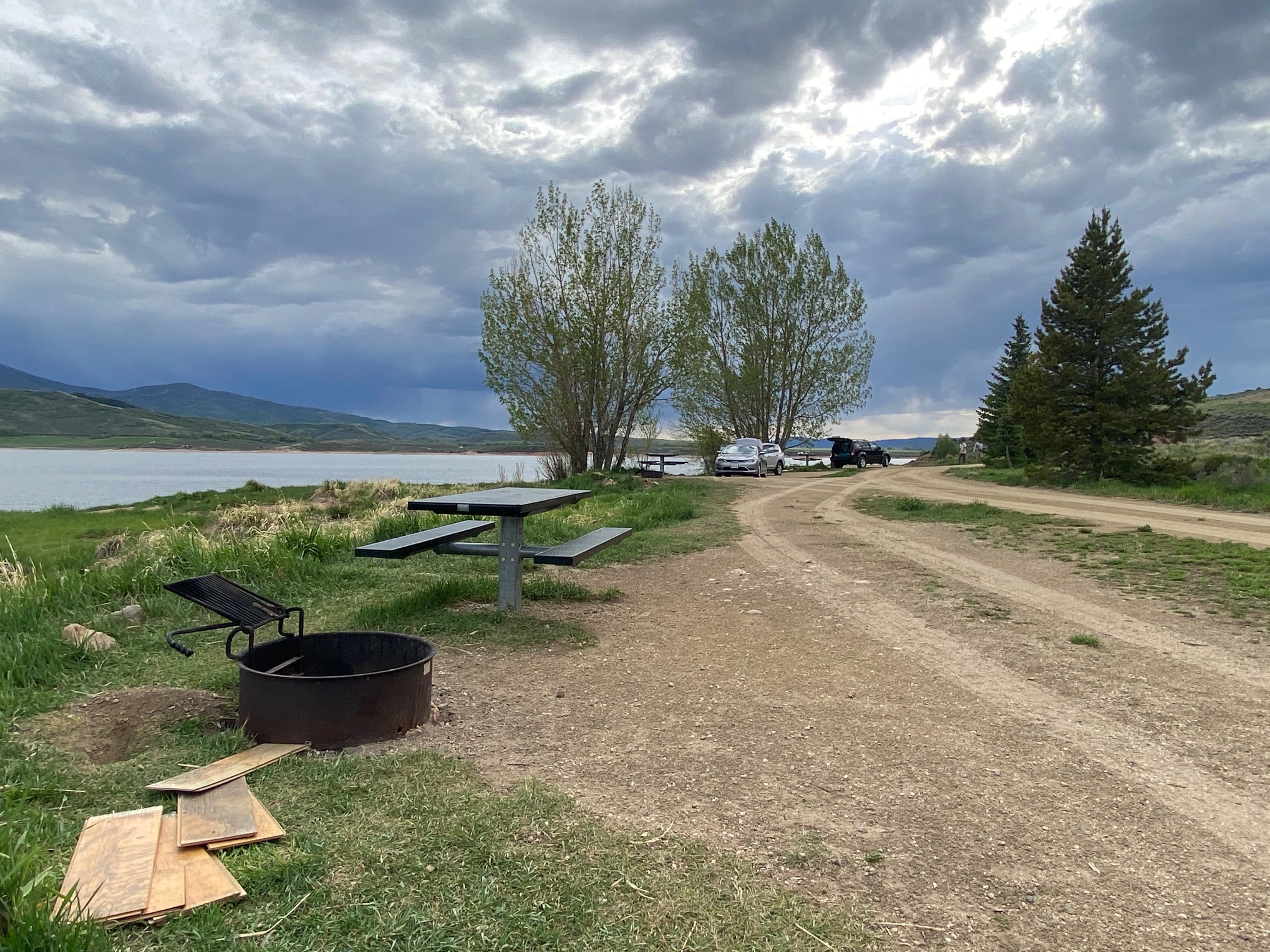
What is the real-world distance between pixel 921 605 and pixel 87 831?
19.4ft

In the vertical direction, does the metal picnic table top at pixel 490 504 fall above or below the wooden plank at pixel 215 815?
above

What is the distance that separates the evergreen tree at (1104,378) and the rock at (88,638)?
20789 mm

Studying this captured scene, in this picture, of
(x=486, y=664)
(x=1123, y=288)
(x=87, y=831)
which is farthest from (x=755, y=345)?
(x=87, y=831)

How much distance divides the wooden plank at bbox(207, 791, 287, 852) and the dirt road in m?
0.87

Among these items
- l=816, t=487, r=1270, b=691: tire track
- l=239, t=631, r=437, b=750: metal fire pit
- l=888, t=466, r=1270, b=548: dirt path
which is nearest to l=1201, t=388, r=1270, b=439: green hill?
l=888, t=466, r=1270, b=548: dirt path

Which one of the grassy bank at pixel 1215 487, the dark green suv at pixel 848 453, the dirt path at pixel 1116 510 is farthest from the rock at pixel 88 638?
the dark green suv at pixel 848 453

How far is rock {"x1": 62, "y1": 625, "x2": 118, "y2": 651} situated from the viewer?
16.5 ft

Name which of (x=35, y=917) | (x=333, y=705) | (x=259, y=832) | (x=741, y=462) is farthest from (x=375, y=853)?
(x=741, y=462)

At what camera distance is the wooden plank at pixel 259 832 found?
8.44ft

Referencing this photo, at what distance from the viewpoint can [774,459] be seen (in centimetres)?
3388

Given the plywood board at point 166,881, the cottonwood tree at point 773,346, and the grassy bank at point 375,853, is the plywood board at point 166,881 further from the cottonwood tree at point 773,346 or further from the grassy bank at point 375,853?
the cottonwood tree at point 773,346

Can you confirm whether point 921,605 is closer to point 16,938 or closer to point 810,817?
point 810,817

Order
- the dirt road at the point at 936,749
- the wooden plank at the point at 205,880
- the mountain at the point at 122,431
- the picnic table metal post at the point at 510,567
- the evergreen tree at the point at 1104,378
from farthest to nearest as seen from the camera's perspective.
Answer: the mountain at the point at 122,431
the evergreen tree at the point at 1104,378
the picnic table metal post at the point at 510,567
the dirt road at the point at 936,749
the wooden plank at the point at 205,880

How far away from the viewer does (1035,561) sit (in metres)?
9.08
